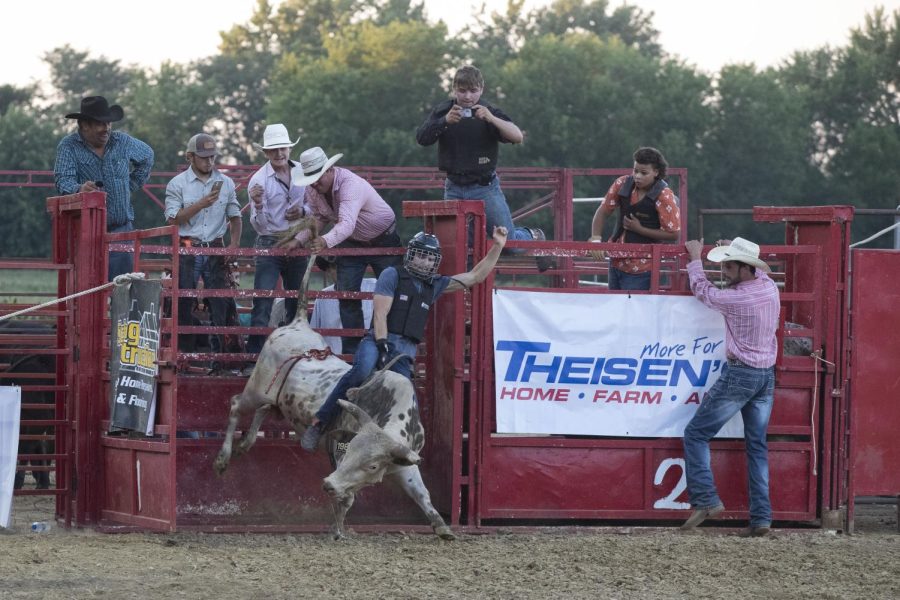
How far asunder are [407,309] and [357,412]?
77 cm

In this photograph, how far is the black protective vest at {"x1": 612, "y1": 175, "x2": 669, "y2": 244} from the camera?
10070mm

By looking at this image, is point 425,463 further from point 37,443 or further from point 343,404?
point 37,443

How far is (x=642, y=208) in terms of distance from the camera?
33.2 ft

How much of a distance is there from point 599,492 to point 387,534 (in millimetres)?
1425

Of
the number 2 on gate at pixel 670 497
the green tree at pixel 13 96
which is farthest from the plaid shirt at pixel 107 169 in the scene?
the green tree at pixel 13 96

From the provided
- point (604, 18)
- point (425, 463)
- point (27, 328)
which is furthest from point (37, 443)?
point (604, 18)

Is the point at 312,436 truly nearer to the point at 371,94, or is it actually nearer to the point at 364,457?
the point at 364,457

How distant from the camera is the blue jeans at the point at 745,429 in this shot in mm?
9211

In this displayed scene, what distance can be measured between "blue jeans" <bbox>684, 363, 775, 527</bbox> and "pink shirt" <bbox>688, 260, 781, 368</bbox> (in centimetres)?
10

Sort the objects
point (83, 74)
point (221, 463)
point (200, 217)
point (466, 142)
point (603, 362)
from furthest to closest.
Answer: point (83, 74), point (200, 217), point (466, 142), point (603, 362), point (221, 463)

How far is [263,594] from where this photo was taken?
23.0 feet

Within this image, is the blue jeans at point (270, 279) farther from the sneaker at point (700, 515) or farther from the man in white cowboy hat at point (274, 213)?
the sneaker at point (700, 515)

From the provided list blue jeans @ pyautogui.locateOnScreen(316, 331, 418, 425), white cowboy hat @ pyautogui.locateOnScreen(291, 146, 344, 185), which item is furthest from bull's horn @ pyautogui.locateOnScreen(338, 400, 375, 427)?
white cowboy hat @ pyautogui.locateOnScreen(291, 146, 344, 185)

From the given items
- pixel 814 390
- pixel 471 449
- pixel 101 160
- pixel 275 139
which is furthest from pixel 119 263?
pixel 814 390
